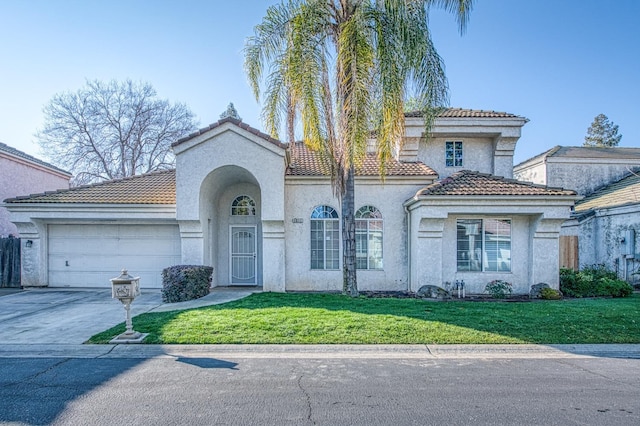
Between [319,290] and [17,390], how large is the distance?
9.36m

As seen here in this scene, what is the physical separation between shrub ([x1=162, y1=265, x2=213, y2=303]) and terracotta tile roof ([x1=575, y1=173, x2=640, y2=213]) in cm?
1709

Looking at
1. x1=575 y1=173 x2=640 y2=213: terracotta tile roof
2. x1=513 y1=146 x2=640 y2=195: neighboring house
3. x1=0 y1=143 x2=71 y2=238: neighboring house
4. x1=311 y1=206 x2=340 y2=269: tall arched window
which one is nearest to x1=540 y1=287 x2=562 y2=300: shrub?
x1=311 y1=206 x2=340 y2=269: tall arched window

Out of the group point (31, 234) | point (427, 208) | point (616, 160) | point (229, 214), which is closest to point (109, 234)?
point (31, 234)

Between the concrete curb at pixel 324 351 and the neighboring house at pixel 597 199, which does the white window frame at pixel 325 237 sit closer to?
the concrete curb at pixel 324 351

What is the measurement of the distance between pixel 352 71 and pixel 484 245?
7.61 m

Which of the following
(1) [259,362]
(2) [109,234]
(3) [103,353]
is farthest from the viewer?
(2) [109,234]

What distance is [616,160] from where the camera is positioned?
858 inches

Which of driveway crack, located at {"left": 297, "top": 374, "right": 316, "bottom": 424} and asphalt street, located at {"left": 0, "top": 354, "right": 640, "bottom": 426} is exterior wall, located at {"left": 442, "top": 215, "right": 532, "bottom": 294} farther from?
driveway crack, located at {"left": 297, "top": 374, "right": 316, "bottom": 424}

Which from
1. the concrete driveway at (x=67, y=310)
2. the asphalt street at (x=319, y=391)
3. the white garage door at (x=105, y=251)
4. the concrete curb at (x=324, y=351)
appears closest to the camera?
the asphalt street at (x=319, y=391)

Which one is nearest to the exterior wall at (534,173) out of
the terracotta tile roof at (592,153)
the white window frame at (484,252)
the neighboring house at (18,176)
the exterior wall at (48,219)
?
the terracotta tile roof at (592,153)

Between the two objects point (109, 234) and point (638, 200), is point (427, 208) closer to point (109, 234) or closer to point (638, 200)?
point (638, 200)

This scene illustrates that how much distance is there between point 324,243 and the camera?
13781 mm

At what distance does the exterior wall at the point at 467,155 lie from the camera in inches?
651

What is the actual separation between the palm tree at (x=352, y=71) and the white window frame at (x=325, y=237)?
2.00 m
